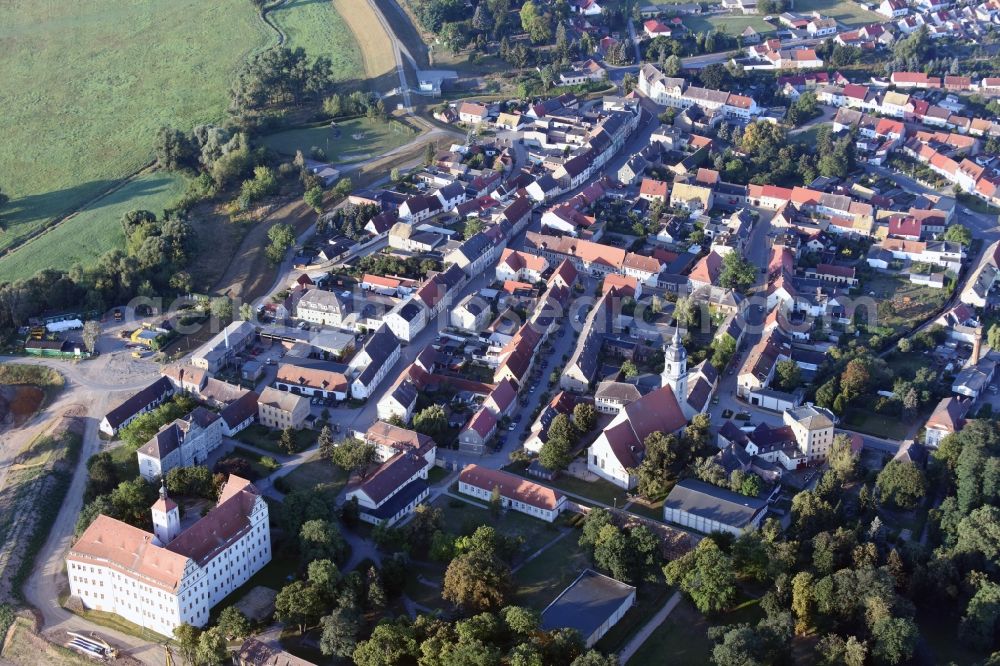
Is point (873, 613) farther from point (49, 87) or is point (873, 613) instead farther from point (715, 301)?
point (49, 87)

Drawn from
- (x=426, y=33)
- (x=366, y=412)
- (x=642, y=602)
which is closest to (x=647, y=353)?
(x=366, y=412)

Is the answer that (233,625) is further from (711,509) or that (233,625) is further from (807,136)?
(807,136)

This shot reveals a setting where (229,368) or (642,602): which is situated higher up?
(229,368)

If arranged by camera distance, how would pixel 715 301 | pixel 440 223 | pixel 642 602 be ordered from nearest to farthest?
pixel 642 602, pixel 715 301, pixel 440 223

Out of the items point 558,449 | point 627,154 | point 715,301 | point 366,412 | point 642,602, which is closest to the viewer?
point 642,602

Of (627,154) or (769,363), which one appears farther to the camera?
(627,154)

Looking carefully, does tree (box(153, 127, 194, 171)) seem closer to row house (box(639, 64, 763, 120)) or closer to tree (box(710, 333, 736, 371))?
row house (box(639, 64, 763, 120))
